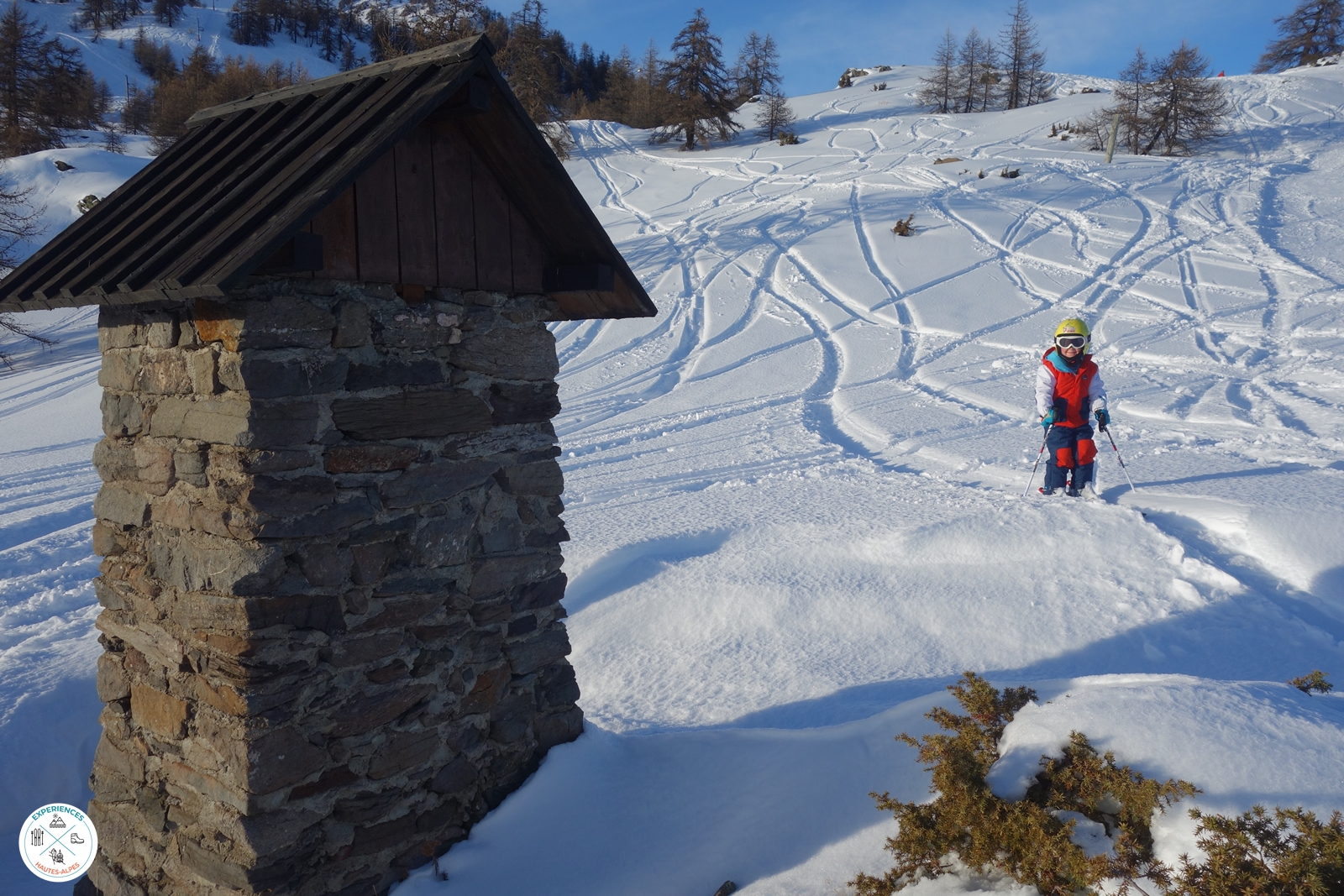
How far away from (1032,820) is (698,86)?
35.5 meters

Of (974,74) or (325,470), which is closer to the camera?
(325,470)

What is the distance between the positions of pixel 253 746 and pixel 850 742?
253 cm

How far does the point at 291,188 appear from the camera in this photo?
108 inches

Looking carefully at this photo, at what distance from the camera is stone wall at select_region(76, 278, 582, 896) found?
9.34 feet

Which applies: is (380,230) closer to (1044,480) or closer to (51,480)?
(1044,480)

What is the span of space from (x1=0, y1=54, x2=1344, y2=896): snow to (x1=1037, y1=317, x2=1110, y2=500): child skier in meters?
0.39

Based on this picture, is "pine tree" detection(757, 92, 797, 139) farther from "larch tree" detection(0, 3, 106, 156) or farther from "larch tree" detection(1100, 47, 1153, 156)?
"larch tree" detection(0, 3, 106, 156)

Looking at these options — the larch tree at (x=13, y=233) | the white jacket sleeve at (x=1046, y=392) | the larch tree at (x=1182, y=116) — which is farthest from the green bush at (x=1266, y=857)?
the larch tree at (x=1182, y=116)

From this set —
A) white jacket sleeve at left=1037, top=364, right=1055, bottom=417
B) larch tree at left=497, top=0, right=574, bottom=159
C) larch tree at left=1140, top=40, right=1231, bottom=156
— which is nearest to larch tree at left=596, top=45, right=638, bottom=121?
larch tree at left=497, top=0, right=574, bottom=159

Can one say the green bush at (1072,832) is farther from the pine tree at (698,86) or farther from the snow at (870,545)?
the pine tree at (698,86)

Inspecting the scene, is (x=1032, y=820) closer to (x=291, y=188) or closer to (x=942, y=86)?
(x=291, y=188)

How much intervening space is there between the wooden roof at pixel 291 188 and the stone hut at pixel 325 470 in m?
0.01

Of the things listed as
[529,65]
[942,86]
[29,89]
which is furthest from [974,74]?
[29,89]

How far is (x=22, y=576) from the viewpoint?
630cm
